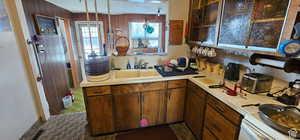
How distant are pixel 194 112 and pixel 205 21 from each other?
1.36 meters

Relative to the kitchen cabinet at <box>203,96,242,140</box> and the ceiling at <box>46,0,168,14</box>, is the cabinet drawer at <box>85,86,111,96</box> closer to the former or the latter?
the kitchen cabinet at <box>203,96,242,140</box>

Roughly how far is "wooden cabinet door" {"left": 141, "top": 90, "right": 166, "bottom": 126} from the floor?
32cm

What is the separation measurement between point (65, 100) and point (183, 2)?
308 cm

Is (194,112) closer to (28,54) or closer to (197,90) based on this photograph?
(197,90)

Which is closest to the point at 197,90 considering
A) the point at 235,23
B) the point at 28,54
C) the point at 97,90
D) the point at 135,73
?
the point at 235,23

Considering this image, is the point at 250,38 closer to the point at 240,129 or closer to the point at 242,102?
the point at 242,102

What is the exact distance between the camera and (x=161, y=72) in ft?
6.71

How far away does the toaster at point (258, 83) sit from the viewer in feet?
4.38

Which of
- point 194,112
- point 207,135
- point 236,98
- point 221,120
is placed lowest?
point 207,135

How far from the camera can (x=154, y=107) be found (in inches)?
78.1

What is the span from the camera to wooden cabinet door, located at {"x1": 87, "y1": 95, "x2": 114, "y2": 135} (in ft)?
5.67

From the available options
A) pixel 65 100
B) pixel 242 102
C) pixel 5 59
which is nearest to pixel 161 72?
pixel 242 102

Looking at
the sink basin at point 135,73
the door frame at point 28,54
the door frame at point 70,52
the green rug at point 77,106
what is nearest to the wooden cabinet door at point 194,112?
the sink basin at point 135,73

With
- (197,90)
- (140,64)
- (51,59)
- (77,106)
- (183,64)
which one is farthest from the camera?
(77,106)
